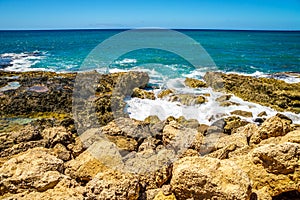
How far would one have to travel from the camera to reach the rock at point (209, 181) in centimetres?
373

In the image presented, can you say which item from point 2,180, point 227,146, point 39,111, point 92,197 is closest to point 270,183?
point 227,146

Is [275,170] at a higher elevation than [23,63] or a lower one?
higher

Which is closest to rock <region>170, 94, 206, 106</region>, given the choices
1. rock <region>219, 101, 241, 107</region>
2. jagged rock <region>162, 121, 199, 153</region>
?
rock <region>219, 101, 241, 107</region>

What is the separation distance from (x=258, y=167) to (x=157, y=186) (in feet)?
5.77

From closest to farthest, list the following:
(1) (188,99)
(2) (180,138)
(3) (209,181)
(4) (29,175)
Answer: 1. (3) (209,181)
2. (4) (29,175)
3. (2) (180,138)
4. (1) (188,99)

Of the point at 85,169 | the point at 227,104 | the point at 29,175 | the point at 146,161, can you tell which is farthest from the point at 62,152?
the point at 227,104

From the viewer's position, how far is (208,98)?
56.0 ft

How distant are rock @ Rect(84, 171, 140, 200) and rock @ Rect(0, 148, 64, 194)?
2.11 feet

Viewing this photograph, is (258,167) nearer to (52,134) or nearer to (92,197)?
(92,197)

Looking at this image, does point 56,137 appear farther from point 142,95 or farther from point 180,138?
point 142,95

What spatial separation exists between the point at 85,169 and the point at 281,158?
3.31 m

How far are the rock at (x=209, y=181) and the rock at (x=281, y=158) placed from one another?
75cm

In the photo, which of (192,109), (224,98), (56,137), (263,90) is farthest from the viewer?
(263,90)

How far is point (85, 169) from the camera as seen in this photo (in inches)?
201
